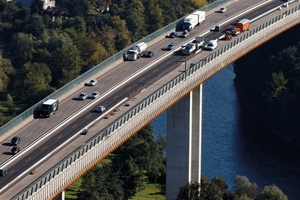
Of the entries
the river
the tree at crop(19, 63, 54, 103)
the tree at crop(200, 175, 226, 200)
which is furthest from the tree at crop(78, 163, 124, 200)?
the tree at crop(19, 63, 54, 103)

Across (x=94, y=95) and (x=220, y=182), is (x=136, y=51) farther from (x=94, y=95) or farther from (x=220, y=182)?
(x=220, y=182)

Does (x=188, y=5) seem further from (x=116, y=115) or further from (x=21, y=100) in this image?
(x=116, y=115)

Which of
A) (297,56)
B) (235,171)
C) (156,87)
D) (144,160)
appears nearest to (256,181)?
(235,171)

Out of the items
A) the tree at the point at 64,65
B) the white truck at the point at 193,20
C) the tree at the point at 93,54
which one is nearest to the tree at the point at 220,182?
the white truck at the point at 193,20

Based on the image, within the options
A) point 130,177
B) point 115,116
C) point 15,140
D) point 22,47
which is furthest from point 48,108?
point 22,47

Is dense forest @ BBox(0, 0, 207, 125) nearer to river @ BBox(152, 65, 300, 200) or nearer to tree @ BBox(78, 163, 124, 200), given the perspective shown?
river @ BBox(152, 65, 300, 200)

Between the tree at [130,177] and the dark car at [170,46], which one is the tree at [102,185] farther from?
the dark car at [170,46]
